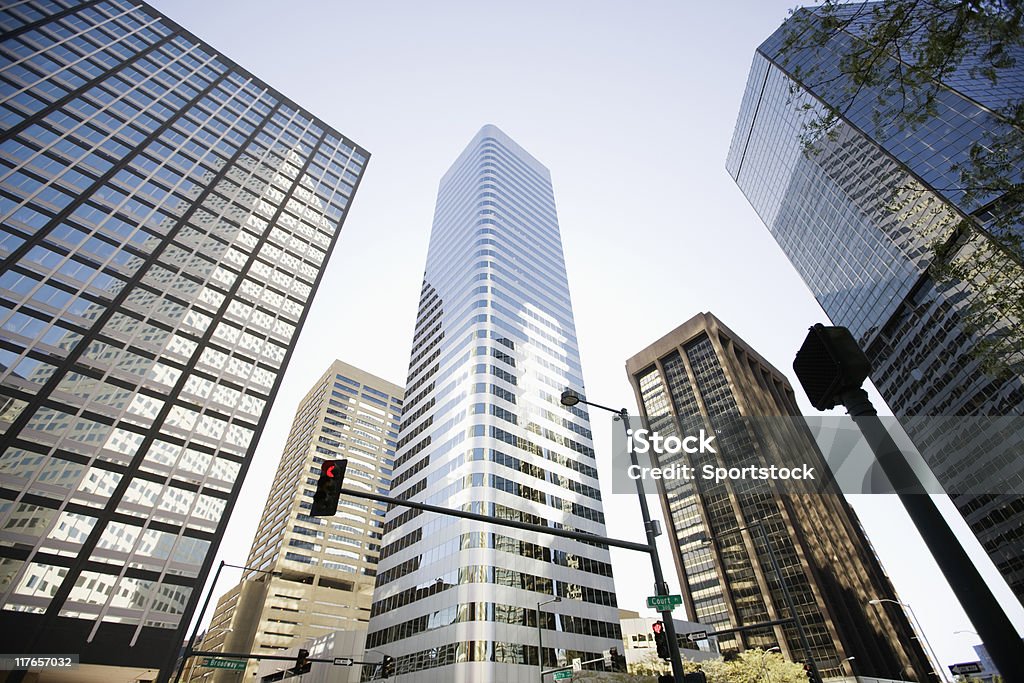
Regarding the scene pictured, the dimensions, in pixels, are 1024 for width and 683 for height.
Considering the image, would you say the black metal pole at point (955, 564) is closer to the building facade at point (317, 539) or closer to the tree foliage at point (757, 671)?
the tree foliage at point (757, 671)

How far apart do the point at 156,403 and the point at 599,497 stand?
56.4 m

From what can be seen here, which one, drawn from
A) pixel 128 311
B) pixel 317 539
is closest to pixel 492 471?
pixel 128 311

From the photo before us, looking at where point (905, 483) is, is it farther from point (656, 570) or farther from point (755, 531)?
point (755, 531)

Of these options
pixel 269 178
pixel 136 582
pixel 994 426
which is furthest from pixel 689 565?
pixel 269 178

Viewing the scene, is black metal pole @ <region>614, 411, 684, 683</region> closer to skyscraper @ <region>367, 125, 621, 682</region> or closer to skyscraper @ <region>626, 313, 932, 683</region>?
skyscraper @ <region>367, 125, 621, 682</region>

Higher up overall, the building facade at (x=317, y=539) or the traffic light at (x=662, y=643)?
the building facade at (x=317, y=539)

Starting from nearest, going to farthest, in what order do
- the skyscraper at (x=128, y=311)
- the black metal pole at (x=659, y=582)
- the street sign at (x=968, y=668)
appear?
the black metal pole at (x=659, y=582) < the skyscraper at (x=128, y=311) < the street sign at (x=968, y=668)

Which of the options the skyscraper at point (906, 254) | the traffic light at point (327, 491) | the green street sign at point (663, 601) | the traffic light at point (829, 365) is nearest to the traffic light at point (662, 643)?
the green street sign at point (663, 601)

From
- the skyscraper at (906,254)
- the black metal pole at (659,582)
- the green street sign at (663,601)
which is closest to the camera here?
the black metal pole at (659,582)

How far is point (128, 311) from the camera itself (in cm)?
5300

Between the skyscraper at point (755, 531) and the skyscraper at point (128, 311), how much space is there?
7658cm

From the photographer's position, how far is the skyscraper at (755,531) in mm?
92375

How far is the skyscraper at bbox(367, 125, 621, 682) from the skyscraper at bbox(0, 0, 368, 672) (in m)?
21.9

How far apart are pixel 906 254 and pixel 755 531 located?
6224 cm
